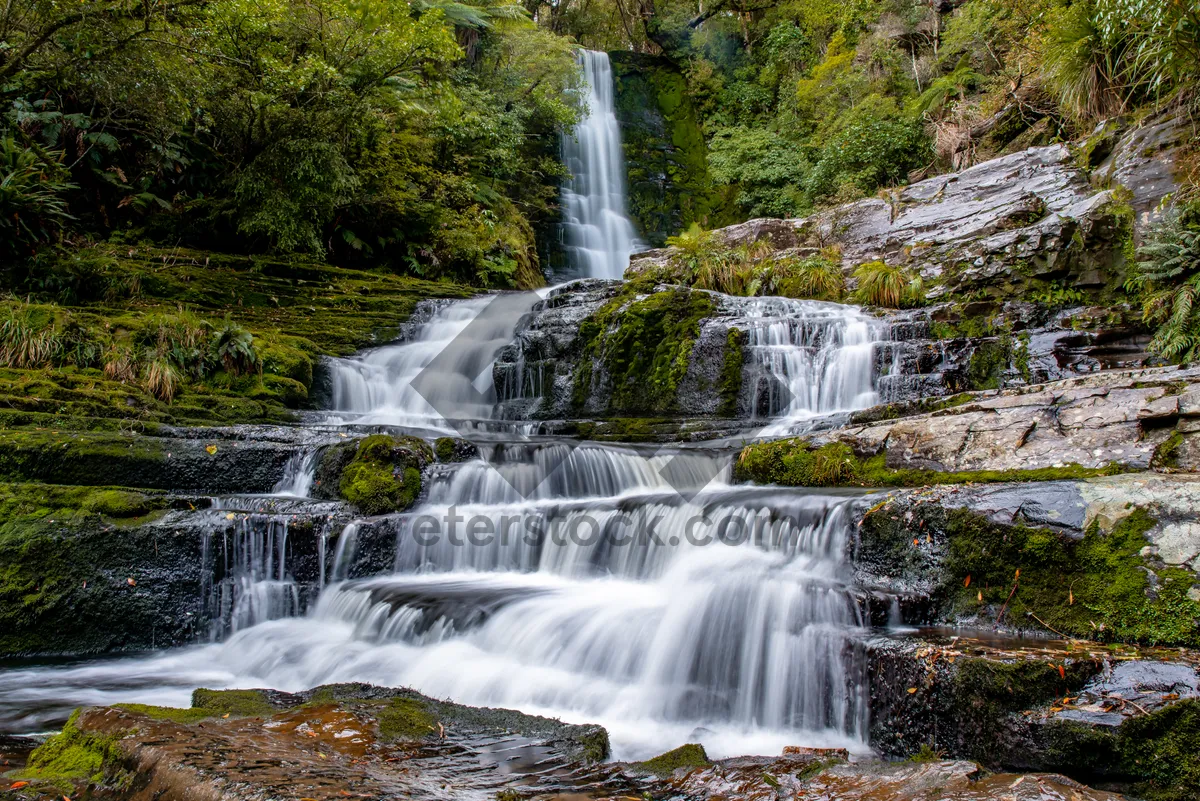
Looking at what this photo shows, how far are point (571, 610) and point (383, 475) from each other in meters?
2.91

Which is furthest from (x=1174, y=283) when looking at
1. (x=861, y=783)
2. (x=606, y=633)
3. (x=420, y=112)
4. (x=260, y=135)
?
(x=420, y=112)

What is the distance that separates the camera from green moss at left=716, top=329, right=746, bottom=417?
32.3ft

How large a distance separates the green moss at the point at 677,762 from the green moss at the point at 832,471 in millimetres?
3173

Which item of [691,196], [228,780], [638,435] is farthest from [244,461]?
[691,196]

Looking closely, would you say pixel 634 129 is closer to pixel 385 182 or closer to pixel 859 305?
pixel 385 182

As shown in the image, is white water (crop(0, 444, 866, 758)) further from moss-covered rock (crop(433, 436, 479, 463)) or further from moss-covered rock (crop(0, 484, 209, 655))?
moss-covered rock (crop(433, 436, 479, 463))

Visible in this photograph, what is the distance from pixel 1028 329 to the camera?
938 cm

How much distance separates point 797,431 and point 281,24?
12232 mm

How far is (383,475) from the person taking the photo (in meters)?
7.05

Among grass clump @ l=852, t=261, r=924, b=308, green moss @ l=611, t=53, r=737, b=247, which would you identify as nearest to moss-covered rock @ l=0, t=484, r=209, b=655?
grass clump @ l=852, t=261, r=924, b=308

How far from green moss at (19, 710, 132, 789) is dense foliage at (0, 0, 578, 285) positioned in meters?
9.41

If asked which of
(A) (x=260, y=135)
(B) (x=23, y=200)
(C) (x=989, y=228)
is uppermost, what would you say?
(A) (x=260, y=135)

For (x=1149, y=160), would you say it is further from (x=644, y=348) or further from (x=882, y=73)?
(x=882, y=73)

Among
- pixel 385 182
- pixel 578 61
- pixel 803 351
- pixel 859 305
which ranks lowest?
pixel 803 351
